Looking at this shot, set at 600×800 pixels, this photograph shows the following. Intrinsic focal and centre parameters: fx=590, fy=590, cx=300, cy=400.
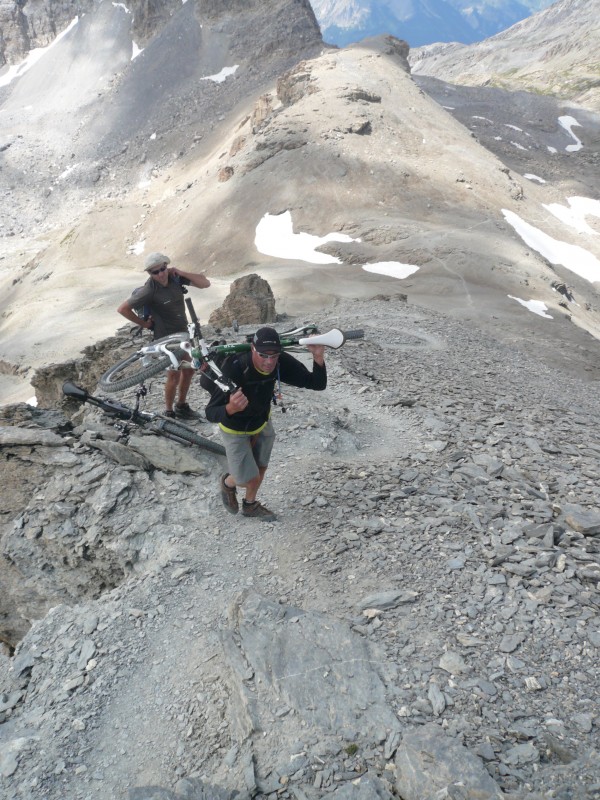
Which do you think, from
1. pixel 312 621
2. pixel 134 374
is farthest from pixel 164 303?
pixel 312 621

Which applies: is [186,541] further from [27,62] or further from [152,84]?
[27,62]

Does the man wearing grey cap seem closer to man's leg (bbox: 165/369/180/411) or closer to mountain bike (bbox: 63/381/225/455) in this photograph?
man's leg (bbox: 165/369/180/411)

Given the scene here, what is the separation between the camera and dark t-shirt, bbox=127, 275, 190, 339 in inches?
412

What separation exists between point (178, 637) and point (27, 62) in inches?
5090

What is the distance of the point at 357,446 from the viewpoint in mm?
11219

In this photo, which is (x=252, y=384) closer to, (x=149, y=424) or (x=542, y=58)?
(x=149, y=424)

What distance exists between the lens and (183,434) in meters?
9.98

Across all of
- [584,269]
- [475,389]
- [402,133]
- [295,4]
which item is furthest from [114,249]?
[295,4]

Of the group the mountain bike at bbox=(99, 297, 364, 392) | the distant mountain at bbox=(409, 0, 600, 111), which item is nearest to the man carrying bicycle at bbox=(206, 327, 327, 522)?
the mountain bike at bbox=(99, 297, 364, 392)

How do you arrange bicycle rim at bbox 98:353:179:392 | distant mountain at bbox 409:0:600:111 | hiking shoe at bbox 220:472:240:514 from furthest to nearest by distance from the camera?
distant mountain at bbox 409:0:600:111 < bicycle rim at bbox 98:353:179:392 < hiking shoe at bbox 220:472:240:514

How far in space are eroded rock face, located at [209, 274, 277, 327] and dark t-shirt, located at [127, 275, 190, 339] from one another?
36.4 ft

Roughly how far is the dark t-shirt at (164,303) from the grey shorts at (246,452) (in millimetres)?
3810

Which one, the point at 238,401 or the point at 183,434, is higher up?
the point at 238,401

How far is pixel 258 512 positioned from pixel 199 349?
8.15ft
